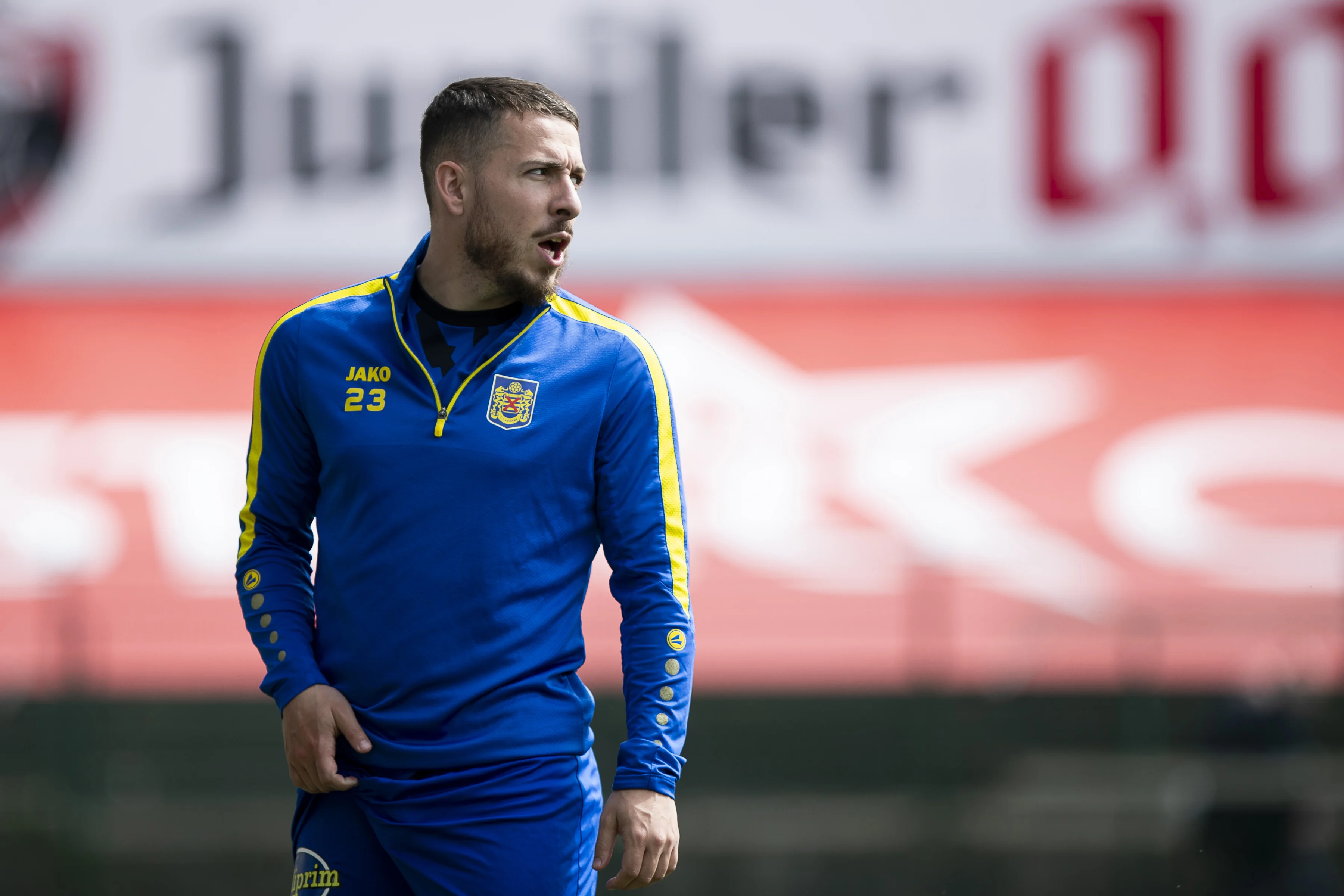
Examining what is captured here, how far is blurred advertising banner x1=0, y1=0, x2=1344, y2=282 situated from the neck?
695cm

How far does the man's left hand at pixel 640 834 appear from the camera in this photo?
6.51ft

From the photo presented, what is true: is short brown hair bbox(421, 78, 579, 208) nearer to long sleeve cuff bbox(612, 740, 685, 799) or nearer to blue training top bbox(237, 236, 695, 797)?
blue training top bbox(237, 236, 695, 797)

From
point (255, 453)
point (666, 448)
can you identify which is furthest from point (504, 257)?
point (255, 453)

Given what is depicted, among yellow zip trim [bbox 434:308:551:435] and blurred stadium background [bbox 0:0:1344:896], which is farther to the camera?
blurred stadium background [bbox 0:0:1344:896]

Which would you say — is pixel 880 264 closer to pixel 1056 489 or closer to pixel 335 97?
pixel 1056 489

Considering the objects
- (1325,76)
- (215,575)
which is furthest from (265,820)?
(1325,76)

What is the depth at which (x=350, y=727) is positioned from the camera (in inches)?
81.1

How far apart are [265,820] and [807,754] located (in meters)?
2.72

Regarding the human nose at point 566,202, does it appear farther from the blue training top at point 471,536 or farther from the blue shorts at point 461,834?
the blue shorts at point 461,834

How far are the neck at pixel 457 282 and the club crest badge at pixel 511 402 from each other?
150mm

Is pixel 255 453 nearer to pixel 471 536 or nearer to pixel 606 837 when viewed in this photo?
pixel 471 536

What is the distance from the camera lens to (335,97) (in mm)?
9281

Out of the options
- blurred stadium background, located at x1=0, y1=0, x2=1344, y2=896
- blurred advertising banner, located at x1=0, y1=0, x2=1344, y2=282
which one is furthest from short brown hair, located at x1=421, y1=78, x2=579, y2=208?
blurred advertising banner, located at x1=0, y1=0, x2=1344, y2=282

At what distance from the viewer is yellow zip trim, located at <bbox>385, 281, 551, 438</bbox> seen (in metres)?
2.10
